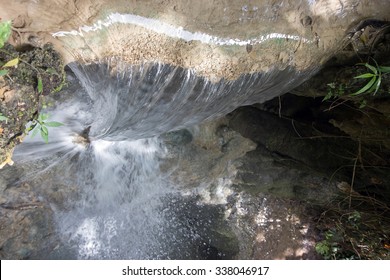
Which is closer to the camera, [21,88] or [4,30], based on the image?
[4,30]

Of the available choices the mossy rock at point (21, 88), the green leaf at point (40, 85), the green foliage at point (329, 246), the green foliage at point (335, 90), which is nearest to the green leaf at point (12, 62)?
the mossy rock at point (21, 88)

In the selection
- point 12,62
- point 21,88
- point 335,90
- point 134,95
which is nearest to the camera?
point 12,62

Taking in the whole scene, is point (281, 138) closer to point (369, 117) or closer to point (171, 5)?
point (369, 117)

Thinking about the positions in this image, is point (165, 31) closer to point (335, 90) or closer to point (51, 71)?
point (51, 71)

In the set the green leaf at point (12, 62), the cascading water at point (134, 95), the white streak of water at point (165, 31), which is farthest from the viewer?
the cascading water at point (134, 95)

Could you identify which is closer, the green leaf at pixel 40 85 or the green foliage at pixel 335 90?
the green leaf at pixel 40 85

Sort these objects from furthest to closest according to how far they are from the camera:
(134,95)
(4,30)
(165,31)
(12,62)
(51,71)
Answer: (134,95)
(165,31)
(51,71)
(12,62)
(4,30)

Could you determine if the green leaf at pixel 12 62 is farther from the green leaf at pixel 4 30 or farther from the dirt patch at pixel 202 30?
the dirt patch at pixel 202 30

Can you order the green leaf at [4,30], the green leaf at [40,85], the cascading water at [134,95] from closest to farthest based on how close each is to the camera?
the green leaf at [4,30], the green leaf at [40,85], the cascading water at [134,95]

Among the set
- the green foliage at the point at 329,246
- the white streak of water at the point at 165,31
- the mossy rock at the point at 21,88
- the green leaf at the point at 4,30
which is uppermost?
the white streak of water at the point at 165,31

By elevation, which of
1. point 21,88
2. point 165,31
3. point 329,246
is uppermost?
point 165,31

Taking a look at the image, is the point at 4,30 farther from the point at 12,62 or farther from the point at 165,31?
the point at 165,31

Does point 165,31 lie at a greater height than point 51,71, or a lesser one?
greater

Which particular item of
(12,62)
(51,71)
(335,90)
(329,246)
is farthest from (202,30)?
(329,246)
